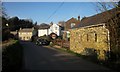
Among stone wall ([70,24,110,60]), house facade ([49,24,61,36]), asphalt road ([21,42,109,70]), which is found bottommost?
asphalt road ([21,42,109,70])

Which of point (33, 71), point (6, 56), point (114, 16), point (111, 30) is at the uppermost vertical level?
point (114, 16)

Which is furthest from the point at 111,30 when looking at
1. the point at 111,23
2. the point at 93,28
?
the point at 93,28

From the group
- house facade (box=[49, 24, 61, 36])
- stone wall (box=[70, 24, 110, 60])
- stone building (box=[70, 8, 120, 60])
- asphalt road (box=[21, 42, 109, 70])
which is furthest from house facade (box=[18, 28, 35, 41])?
asphalt road (box=[21, 42, 109, 70])

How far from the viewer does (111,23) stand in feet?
68.8

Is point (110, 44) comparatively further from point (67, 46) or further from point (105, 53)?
point (67, 46)

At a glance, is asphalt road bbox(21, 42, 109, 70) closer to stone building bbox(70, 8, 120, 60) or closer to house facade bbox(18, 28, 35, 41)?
stone building bbox(70, 8, 120, 60)

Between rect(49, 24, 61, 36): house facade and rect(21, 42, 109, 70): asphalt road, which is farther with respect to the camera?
rect(49, 24, 61, 36): house facade

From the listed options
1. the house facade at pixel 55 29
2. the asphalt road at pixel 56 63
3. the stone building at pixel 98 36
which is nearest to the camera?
the asphalt road at pixel 56 63

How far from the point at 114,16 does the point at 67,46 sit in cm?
2055

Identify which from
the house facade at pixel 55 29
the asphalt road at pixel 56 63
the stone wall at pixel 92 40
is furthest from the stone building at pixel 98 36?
the house facade at pixel 55 29

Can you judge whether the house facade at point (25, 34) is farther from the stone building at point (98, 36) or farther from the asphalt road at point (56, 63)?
the asphalt road at point (56, 63)

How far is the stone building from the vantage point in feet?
69.6

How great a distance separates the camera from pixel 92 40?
2591 centimetres

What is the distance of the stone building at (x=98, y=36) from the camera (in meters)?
21.2
